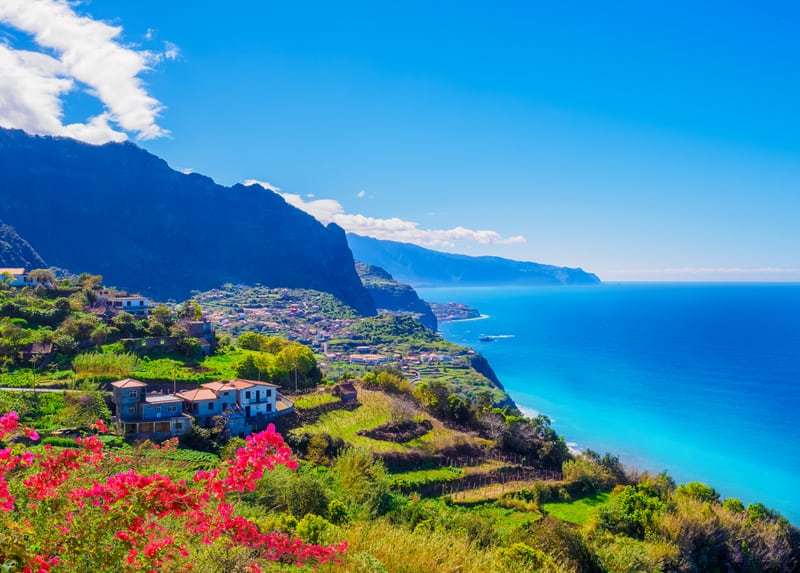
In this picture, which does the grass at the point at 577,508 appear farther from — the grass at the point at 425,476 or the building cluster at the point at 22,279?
the building cluster at the point at 22,279

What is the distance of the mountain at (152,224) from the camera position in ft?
440

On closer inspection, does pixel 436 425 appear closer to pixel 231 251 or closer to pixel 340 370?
pixel 340 370

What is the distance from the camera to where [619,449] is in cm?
5538

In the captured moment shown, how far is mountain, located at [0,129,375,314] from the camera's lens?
5281 inches

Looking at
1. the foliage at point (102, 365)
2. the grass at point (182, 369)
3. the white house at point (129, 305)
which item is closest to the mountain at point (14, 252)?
the white house at point (129, 305)

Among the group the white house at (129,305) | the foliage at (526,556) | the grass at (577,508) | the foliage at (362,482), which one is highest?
the white house at (129,305)

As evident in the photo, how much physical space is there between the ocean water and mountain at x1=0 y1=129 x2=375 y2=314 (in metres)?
69.5

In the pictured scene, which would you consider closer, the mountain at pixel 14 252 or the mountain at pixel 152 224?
the mountain at pixel 14 252

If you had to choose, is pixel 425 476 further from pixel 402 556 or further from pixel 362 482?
pixel 402 556

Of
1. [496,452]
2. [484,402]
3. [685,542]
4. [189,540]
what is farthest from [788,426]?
[189,540]

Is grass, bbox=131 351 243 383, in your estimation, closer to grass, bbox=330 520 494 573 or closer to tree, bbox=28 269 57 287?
grass, bbox=330 520 494 573

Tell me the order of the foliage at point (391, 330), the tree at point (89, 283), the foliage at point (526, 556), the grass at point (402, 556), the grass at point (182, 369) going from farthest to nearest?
1. the foliage at point (391, 330)
2. the tree at point (89, 283)
3. the grass at point (182, 369)
4. the foliage at point (526, 556)
5. the grass at point (402, 556)

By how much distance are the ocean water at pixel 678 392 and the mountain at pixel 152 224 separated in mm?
69491

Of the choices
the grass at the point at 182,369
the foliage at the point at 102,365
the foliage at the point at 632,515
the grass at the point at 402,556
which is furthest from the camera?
the grass at the point at 182,369
